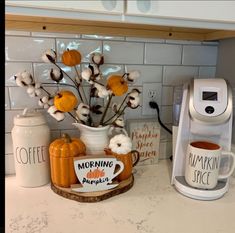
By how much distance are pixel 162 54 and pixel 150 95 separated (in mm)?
165

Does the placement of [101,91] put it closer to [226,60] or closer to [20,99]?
[20,99]

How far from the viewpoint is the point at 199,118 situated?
76 centimetres

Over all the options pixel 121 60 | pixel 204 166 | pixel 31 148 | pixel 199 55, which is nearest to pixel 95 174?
pixel 31 148

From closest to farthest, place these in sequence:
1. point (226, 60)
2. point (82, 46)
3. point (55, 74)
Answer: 1. point (55, 74)
2. point (82, 46)
3. point (226, 60)

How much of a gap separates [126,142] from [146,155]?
238mm

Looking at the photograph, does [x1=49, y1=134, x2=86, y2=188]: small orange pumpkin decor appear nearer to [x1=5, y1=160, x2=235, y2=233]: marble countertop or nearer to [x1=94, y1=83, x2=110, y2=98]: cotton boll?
[x1=5, y1=160, x2=235, y2=233]: marble countertop

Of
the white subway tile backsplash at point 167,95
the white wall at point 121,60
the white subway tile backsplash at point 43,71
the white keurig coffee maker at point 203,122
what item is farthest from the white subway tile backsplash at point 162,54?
the white subway tile backsplash at point 43,71

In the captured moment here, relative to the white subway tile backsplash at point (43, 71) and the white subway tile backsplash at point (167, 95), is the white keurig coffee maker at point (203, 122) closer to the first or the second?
the white subway tile backsplash at point (167, 95)

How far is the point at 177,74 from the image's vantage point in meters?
1.03

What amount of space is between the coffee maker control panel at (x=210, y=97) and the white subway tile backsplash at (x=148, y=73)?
0.23m

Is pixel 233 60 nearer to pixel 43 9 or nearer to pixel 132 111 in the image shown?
pixel 132 111

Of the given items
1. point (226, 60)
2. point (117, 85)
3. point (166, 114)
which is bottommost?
point (166, 114)

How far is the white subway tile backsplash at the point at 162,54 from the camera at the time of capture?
98 centimetres

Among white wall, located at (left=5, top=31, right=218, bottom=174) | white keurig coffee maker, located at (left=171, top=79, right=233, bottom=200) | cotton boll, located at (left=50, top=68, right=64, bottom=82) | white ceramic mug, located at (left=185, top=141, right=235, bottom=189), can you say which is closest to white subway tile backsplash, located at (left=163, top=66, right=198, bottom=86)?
white wall, located at (left=5, top=31, right=218, bottom=174)
